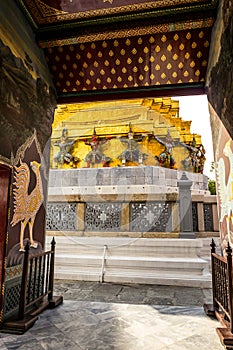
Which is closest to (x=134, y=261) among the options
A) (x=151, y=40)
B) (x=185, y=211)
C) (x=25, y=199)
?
(x=185, y=211)

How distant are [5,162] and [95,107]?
11686 millimetres

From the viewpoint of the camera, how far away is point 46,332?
9.13 ft

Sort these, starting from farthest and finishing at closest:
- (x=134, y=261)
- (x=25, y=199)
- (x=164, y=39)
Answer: (x=134, y=261) < (x=164, y=39) < (x=25, y=199)

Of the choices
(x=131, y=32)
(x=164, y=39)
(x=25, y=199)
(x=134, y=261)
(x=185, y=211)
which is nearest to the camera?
(x=25, y=199)

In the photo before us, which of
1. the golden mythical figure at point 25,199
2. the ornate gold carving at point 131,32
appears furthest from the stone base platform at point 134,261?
the ornate gold carving at point 131,32

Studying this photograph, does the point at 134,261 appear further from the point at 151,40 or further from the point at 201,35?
the point at 201,35

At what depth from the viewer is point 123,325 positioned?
3.01 metres

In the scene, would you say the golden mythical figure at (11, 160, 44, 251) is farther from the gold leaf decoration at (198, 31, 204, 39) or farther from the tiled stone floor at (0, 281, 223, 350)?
the gold leaf decoration at (198, 31, 204, 39)

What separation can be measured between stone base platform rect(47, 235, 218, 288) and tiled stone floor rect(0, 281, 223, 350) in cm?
82

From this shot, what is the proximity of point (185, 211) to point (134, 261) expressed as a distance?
180 cm

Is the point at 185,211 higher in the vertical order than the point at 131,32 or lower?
lower

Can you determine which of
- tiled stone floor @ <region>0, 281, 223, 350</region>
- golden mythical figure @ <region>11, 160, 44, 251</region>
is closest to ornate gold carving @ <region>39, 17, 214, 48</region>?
golden mythical figure @ <region>11, 160, 44, 251</region>

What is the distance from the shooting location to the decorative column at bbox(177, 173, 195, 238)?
611 centimetres

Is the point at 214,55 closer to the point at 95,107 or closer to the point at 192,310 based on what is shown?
the point at 192,310
